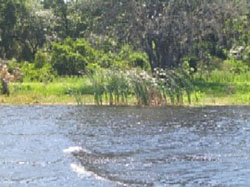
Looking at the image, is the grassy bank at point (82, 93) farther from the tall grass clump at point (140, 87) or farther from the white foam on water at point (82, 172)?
the white foam on water at point (82, 172)

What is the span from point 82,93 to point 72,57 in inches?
342

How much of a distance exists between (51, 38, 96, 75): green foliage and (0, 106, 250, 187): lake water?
1577 centimetres

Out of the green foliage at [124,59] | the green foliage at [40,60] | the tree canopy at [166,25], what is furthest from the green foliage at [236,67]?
the green foliage at [40,60]

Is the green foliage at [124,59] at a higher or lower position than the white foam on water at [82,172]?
higher

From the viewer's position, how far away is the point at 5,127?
2681 cm

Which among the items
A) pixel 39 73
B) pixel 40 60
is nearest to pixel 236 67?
pixel 40 60

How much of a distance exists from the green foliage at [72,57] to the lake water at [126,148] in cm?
1577

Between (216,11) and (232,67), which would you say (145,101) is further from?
(232,67)

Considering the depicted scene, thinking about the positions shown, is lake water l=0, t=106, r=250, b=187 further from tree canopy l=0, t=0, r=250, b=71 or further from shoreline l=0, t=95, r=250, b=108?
tree canopy l=0, t=0, r=250, b=71

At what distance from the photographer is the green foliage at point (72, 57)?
159ft

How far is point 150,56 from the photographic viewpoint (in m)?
46.2

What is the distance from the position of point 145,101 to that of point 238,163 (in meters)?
17.0

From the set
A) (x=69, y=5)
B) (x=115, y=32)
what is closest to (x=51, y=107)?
(x=115, y=32)

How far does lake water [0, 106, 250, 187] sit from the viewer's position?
16.3 m
